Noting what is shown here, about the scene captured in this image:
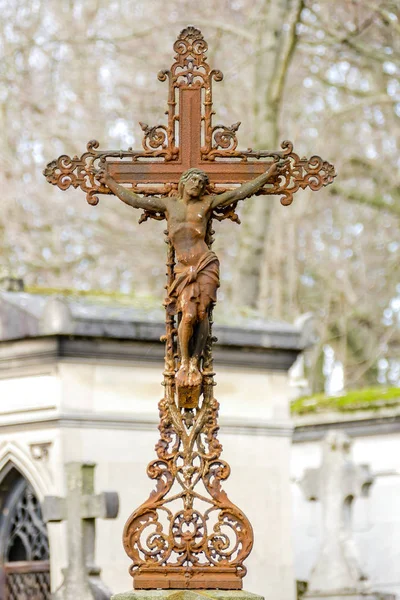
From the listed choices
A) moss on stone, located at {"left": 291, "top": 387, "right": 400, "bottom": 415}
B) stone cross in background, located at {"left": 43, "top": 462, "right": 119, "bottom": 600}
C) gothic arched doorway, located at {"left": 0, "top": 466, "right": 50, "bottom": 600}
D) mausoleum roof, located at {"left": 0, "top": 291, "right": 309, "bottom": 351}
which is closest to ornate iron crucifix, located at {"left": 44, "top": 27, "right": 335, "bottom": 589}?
stone cross in background, located at {"left": 43, "top": 462, "right": 119, "bottom": 600}

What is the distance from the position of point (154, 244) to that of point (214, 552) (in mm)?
14671

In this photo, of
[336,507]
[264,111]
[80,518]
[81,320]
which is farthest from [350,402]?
[264,111]

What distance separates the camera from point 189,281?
26.2ft

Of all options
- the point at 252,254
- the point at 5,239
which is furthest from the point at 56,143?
the point at 252,254

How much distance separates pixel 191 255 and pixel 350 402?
6.87 m

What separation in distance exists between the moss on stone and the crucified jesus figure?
6.38 m

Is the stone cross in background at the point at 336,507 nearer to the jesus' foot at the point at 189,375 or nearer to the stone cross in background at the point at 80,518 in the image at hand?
the stone cross in background at the point at 80,518

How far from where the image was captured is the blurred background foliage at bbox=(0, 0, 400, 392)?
2162cm

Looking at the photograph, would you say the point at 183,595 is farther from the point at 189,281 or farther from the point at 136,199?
the point at 136,199

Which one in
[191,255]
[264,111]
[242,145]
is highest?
[242,145]

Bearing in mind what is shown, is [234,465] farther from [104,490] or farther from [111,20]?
[111,20]

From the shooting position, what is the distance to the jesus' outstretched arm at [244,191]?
8.18m

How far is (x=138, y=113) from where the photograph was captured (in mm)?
22562

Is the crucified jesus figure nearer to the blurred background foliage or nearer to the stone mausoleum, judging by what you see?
the stone mausoleum
